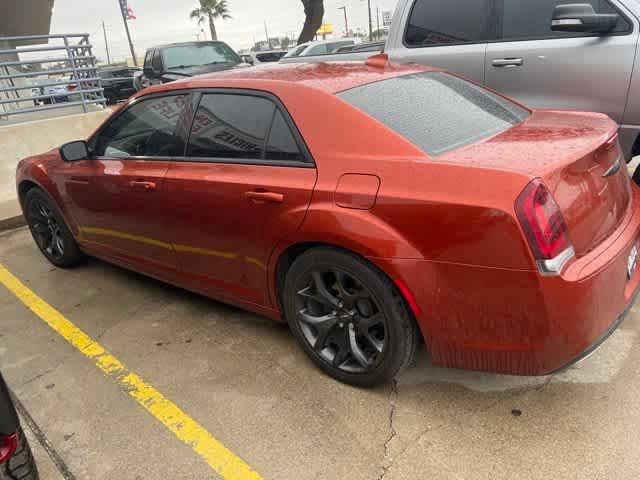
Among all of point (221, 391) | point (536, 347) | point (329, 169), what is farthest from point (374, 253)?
point (221, 391)

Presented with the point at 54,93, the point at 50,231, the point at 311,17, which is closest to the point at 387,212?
the point at 50,231

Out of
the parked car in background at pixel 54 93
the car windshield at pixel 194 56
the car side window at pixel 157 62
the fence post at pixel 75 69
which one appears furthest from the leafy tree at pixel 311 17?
the fence post at pixel 75 69

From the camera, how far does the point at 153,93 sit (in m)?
3.55

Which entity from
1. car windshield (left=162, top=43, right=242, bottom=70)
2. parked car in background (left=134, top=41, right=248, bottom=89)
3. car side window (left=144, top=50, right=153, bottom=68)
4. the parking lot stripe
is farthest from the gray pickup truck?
car side window (left=144, top=50, right=153, bottom=68)

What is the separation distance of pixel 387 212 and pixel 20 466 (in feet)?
5.19

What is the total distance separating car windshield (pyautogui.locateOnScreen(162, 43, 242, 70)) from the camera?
40.5 feet

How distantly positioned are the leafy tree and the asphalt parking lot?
62.9 ft

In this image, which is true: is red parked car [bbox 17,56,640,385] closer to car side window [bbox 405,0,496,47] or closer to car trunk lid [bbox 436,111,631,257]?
car trunk lid [bbox 436,111,631,257]

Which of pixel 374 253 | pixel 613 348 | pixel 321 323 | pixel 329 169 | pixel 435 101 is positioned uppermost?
pixel 435 101

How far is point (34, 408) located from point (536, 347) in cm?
247

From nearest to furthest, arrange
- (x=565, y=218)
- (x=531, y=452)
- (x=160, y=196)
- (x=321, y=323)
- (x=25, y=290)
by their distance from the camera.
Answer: (x=565, y=218), (x=531, y=452), (x=321, y=323), (x=160, y=196), (x=25, y=290)

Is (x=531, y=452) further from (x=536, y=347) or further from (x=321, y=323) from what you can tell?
(x=321, y=323)

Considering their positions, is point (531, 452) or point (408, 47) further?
point (408, 47)

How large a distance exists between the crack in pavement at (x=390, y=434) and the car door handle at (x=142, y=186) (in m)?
1.83
